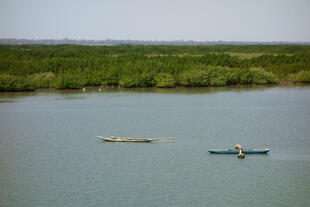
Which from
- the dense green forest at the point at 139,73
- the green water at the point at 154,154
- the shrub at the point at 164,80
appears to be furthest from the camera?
the shrub at the point at 164,80

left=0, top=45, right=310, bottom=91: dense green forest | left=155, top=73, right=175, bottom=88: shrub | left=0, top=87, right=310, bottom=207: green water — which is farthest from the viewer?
left=155, top=73, right=175, bottom=88: shrub

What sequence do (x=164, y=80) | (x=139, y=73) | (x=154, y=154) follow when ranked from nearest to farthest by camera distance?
(x=154, y=154) → (x=164, y=80) → (x=139, y=73)

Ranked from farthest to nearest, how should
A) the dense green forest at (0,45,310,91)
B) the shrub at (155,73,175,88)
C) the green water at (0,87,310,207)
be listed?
the shrub at (155,73,175,88) → the dense green forest at (0,45,310,91) → the green water at (0,87,310,207)

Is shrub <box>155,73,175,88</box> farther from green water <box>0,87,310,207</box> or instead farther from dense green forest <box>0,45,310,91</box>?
green water <box>0,87,310,207</box>

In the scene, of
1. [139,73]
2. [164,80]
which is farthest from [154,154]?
[139,73]

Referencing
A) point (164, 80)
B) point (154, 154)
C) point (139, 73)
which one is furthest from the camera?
point (139, 73)

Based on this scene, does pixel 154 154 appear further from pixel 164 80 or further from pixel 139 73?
pixel 139 73

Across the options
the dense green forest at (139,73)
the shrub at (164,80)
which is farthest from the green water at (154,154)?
the shrub at (164,80)

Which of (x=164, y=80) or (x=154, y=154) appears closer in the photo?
(x=154, y=154)

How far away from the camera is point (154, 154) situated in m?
30.0

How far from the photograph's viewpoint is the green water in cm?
2277

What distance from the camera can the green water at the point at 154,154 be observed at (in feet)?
74.7

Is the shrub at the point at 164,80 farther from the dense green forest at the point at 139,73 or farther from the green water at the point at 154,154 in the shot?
the green water at the point at 154,154

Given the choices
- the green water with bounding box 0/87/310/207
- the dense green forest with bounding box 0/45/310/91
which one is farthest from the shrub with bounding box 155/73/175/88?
the green water with bounding box 0/87/310/207
